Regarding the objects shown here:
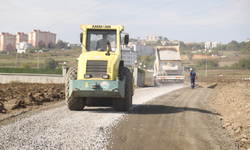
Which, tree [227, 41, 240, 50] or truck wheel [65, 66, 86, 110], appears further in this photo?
tree [227, 41, 240, 50]

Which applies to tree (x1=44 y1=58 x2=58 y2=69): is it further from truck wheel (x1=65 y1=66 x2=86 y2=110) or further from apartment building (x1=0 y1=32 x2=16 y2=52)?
truck wheel (x1=65 y1=66 x2=86 y2=110)

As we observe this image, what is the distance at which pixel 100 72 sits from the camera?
25.8 feet

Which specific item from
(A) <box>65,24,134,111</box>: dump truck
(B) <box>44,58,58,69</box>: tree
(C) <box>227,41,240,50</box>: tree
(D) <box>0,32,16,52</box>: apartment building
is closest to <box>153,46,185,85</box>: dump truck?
(A) <box>65,24,134,111</box>: dump truck

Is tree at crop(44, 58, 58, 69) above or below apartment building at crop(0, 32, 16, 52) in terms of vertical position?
below

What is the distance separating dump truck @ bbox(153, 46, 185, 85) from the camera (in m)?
26.8

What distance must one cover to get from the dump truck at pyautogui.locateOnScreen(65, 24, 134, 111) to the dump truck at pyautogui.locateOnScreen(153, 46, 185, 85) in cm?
1834

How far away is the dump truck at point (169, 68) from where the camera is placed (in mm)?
26750

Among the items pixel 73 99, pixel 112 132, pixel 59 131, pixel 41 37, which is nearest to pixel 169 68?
pixel 73 99

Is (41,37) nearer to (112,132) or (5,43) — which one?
(5,43)

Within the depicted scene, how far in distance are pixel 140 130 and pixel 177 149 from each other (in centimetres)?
148

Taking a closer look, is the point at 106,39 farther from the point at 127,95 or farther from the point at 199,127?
the point at 199,127

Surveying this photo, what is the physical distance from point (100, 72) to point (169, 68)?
20.4 meters

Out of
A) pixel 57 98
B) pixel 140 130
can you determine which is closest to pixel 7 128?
pixel 140 130

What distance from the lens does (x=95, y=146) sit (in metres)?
4.81
